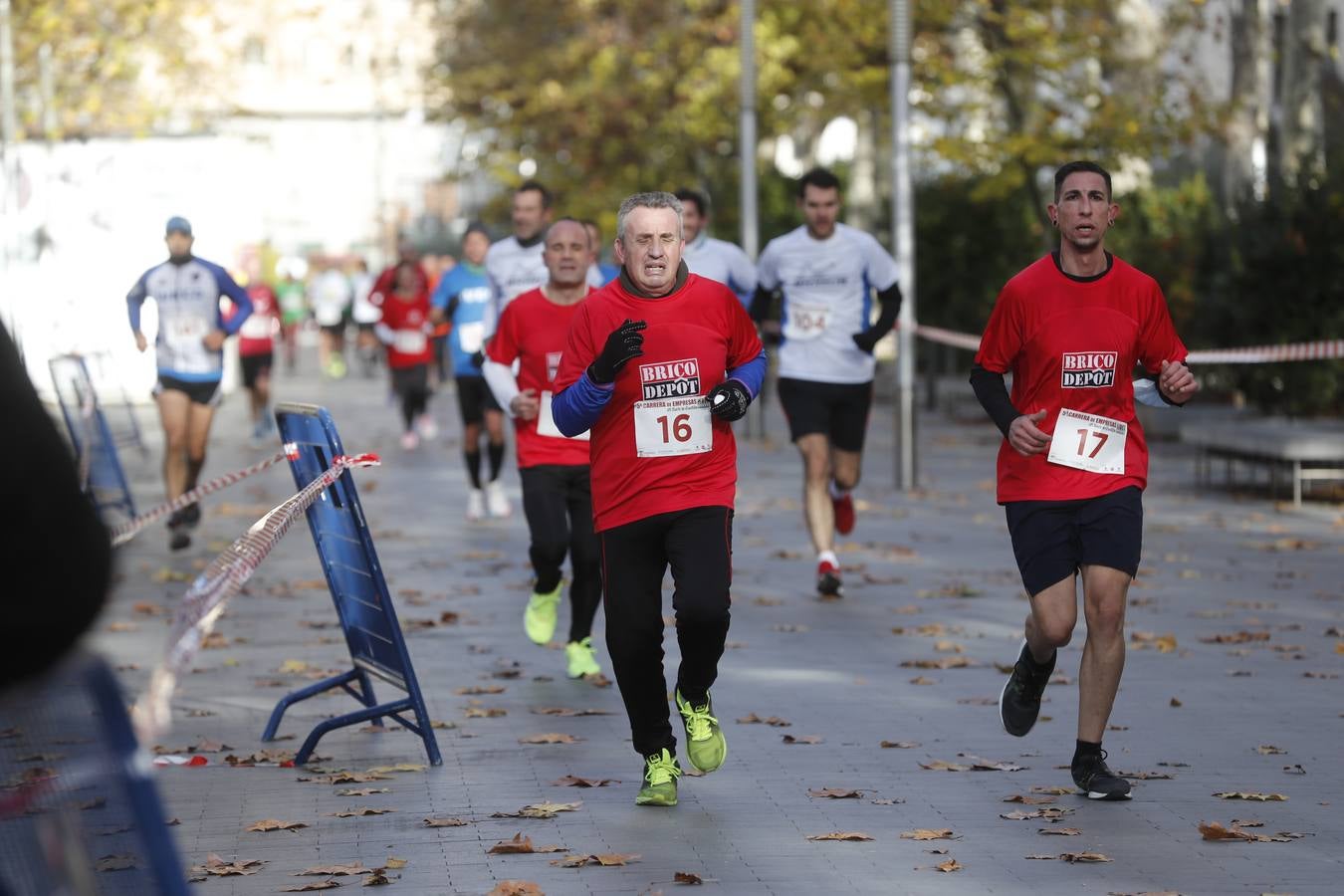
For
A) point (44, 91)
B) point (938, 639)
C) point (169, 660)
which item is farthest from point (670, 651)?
point (44, 91)

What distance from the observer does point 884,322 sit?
1177 cm

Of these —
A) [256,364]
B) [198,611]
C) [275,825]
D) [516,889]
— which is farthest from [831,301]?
[256,364]

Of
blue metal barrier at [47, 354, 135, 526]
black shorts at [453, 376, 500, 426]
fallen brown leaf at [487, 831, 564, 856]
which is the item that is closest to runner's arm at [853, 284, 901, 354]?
black shorts at [453, 376, 500, 426]

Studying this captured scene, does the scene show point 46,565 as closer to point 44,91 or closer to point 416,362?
point 416,362

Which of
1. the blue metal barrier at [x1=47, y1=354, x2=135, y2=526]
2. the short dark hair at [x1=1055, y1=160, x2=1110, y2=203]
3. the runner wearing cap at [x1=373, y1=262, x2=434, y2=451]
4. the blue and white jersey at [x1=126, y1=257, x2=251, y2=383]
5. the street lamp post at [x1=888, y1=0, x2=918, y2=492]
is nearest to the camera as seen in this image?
the short dark hair at [x1=1055, y1=160, x2=1110, y2=203]

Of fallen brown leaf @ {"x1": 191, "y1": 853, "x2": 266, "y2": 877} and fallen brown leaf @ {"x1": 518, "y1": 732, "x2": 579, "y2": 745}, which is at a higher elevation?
fallen brown leaf @ {"x1": 191, "y1": 853, "x2": 266, "y2": 877}

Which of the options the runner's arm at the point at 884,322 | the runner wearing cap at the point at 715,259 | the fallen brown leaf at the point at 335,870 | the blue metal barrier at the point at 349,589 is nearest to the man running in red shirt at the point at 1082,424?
the blue metal barrier at the point at 349,589

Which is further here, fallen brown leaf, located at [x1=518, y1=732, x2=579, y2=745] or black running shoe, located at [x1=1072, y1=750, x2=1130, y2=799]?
fallen brown leaf, located at [x1=518, y1=732, x2=579, y2=745]

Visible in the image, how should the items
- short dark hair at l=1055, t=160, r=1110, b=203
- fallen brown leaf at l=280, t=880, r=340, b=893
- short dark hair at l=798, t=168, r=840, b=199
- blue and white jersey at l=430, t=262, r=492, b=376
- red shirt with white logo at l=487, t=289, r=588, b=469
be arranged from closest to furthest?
fallen brown leaf at l=280, t=880, r=340, b=893 → short dark hair at l=1055, t=160, r=1110, b=203 → red shirt with white logo at l=487, t=289, r=588, b=469 → short dark hair at l=798, t=168, r=840, b=199 → blue and white jersey at l=430, t=262, r=492, b=376

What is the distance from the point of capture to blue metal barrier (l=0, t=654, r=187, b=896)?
8.25 feet

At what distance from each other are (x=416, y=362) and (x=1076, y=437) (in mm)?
16275

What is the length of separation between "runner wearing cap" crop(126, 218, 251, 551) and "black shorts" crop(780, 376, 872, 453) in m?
4.09

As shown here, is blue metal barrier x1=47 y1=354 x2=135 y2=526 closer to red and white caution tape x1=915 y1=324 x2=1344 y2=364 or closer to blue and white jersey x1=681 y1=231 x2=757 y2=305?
blue and white jersey x1=681 y1=231 x2=757 y2=305

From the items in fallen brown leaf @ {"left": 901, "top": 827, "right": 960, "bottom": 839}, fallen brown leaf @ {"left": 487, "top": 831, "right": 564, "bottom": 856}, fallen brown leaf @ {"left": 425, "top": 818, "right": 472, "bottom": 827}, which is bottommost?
fallen brown leaf @ {"left": 425, "top": 818, "right": 472, "bottom": 827}
